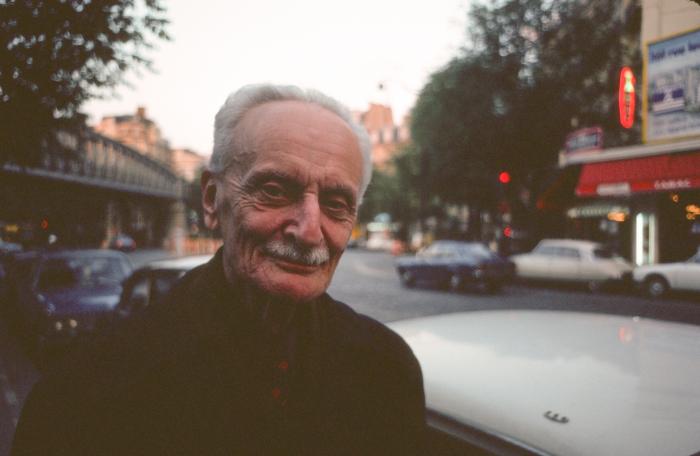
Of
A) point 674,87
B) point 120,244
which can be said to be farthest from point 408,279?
point 120,244

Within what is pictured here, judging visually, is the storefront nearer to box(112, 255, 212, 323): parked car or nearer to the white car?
the white car

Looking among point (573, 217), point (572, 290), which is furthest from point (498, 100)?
point (573, 217)

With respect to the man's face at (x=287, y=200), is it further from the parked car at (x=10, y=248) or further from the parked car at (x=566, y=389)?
the parked car at (x=10, y=248)

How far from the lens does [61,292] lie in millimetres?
6625

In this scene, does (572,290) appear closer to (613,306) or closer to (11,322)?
(613,306)

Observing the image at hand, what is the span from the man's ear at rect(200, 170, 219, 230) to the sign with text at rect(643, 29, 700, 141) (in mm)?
1699

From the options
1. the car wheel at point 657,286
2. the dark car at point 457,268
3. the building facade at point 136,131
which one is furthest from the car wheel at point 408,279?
the building facade at point 136,131

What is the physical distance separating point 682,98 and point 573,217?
3.17 meters

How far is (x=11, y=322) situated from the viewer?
7270 millimetres

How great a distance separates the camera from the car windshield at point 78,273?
6953 mm

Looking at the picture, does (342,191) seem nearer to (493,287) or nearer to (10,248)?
(10,248)

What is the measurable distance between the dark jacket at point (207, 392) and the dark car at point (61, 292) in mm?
5126

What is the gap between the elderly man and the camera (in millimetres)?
1073

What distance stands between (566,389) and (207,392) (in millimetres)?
1103
